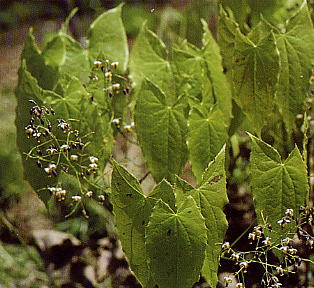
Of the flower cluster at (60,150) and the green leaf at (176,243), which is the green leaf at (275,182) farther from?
the flower cluster at (60,150)

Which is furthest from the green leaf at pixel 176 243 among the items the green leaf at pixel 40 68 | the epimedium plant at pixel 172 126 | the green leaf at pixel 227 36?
the green leaf at pixel 40 68

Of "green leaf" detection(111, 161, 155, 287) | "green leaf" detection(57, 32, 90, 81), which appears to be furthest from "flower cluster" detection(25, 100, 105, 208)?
"green leaf" detection(57, 32, 90, 81)

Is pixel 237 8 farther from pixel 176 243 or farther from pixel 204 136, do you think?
pixel 176 243

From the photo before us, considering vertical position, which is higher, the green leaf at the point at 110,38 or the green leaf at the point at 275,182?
the green leaf at the point at 110,38

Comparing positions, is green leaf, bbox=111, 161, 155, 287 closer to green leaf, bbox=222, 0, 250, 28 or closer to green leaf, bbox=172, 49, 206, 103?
green leaf, bbox=172, 49, 206, 103

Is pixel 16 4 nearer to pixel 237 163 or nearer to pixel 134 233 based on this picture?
pixel 237 163

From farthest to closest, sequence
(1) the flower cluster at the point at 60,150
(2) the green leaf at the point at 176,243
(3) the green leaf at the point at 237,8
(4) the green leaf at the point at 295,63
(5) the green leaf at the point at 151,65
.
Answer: (3) the green leaf at the point at 237,8, (5) the green leaf at the point at 151,65, (4) the green leaf at the point at 295,63, (1) the flower cluster at the point at 60,150, (2) the green leaf at the point at 176,243

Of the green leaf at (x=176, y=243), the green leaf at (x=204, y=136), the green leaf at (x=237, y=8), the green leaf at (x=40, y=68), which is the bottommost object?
the green leaf at (x=176, y=243)
